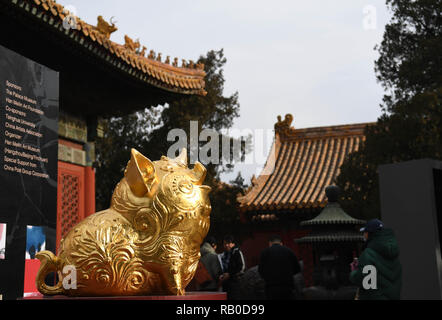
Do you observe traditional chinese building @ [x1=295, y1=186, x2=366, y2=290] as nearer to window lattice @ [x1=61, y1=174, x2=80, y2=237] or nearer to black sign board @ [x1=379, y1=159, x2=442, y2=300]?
black sign board @ [x1=379, y1=159, x2=442, y2=300]

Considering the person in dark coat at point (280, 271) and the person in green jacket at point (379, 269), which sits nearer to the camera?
the person in green jacket at point (379, 269)

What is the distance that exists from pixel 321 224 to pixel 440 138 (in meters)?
3.07

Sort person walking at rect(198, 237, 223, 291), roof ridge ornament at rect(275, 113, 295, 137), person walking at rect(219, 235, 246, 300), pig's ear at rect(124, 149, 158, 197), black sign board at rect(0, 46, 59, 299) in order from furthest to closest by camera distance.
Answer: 1. roof ridge ornament at rect(275, 113, 295, 137)
2. person walking at rect(219, 235, 246, 300)
3. person walking at rect(198, 237, 223, 291)
4. black sign board at rect(0, 46, 59, 299)
5. pig's ear at rect(124, 149, 158, 197)

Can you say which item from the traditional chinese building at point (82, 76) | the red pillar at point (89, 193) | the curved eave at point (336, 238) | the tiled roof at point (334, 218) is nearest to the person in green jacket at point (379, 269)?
the curved eave at point (336, 238)

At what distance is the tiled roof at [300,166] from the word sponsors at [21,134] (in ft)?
24.7

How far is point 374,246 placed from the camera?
146 inches

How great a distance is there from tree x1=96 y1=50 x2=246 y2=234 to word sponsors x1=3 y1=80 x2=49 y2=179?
22.2 feet

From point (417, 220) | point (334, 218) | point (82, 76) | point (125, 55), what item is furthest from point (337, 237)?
point (82, 76)

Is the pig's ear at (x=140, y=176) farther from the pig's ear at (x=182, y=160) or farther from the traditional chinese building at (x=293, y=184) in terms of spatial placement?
the traditional chinese building at (x=293, y=184)

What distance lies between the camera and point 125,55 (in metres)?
7.35

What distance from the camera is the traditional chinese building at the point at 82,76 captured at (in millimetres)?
5941

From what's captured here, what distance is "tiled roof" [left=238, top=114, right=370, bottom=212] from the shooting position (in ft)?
40.5

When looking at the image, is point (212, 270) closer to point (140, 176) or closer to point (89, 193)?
point (89, 193)

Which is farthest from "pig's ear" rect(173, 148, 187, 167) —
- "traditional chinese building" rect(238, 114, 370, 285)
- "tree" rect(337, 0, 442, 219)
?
"traditional chinese building" rect(238, 114, 370, 285)
